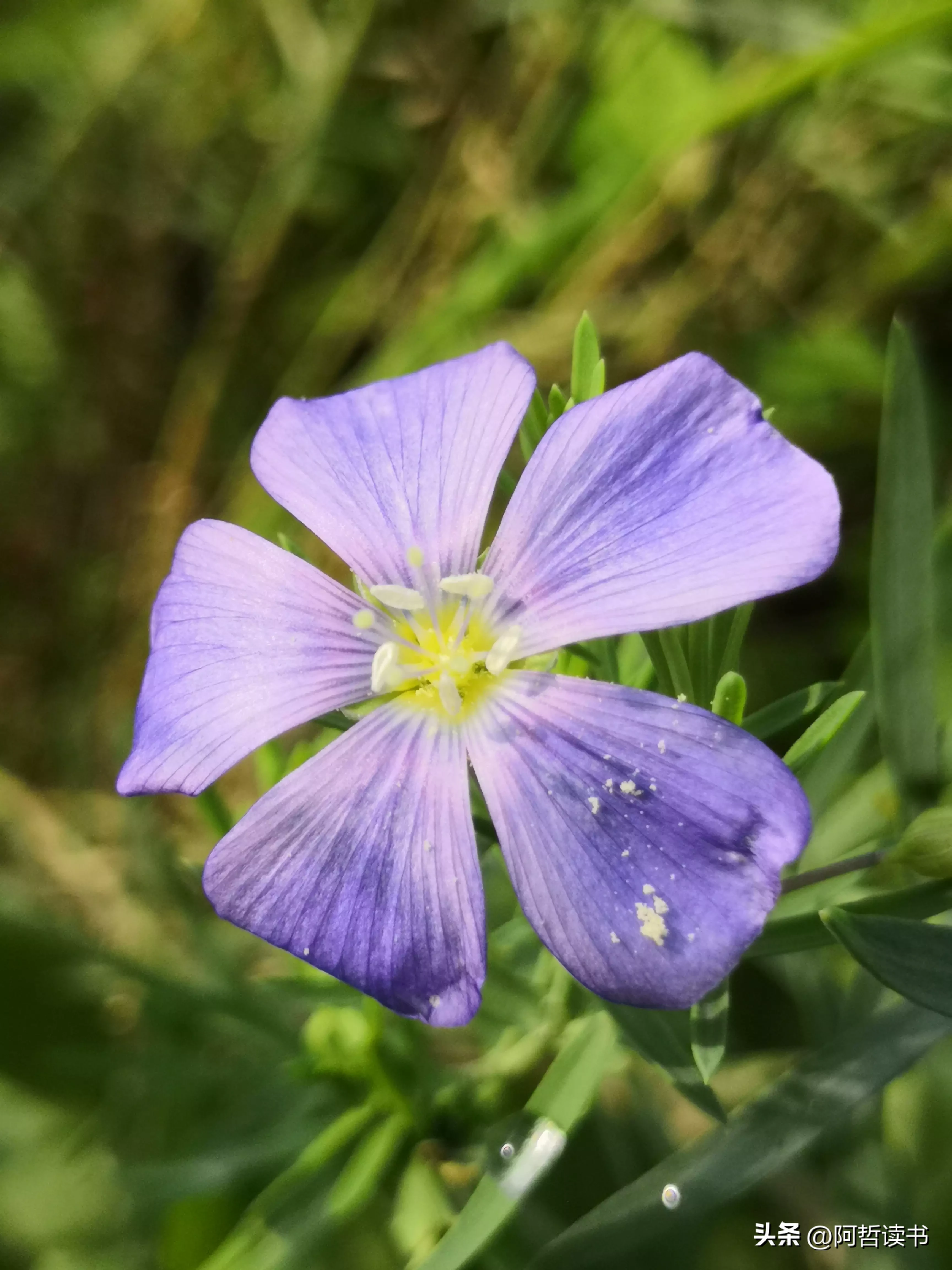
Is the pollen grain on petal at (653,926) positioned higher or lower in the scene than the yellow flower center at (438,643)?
lower

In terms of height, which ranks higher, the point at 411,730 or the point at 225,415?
the point at 225,415

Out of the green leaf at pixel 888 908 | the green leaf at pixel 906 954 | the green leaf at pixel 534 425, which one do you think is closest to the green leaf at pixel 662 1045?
the green leaf at pixel 888 908

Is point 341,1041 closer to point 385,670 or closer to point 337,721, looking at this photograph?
point 337,721

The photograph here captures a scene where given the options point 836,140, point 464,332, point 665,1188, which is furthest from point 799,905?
point 836,140

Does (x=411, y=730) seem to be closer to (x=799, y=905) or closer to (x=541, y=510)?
(x=541, y=510)

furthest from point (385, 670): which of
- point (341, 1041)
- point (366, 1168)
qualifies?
point (366, 1168)

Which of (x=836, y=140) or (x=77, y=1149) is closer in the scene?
(x=77, y=1149)

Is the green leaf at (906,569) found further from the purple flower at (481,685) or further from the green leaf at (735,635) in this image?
the purple flower at (481,685)
